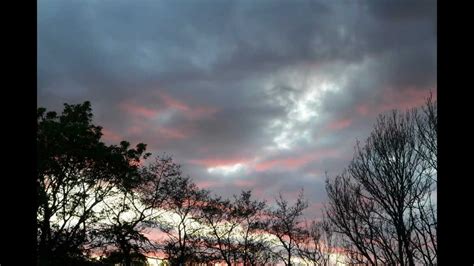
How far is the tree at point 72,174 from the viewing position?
1653 cm

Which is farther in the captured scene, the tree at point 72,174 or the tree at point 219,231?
the tree at point 219,231

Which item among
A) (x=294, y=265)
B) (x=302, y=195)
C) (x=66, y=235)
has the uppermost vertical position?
(x=302, y=195)

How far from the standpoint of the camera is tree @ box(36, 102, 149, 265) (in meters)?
16.5

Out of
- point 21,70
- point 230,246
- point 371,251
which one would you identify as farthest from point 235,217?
point 21,70

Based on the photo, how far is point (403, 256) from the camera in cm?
1612

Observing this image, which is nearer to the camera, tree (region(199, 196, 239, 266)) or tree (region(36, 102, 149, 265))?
tree (region(36, 102, 149, 265))

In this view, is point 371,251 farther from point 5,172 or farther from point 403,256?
point 5,172

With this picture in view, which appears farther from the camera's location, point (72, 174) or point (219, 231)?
point (219, 231)

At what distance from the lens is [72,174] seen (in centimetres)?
1766
